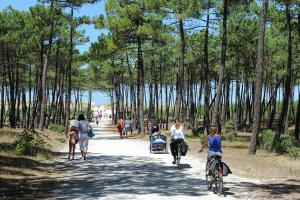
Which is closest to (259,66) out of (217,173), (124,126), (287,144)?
(287,144)

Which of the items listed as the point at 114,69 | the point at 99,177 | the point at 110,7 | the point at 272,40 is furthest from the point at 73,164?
the point at 114,69

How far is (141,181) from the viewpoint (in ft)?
45.3

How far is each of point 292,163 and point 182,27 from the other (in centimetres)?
1589

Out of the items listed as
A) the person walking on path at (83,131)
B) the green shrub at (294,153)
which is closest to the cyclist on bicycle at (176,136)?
the person walking on path at (83,131)

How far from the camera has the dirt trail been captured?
38.2 feet

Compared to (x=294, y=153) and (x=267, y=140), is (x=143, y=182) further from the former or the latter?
(x=267, y=140)

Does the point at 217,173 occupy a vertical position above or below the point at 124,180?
above

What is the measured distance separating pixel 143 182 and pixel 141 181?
181 mm

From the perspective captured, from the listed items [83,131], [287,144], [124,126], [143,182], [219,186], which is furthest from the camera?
[124,126]

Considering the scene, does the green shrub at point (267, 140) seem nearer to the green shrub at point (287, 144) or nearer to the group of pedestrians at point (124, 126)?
the green shrub at point (287, 144)

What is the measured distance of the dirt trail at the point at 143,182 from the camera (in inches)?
458

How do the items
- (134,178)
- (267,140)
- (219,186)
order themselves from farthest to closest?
(267,140), (134,178), (219,186)

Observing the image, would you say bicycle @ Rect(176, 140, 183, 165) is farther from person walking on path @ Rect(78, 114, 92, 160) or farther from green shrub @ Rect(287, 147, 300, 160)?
green shrub @ Rect(287, 147, 300, 160)

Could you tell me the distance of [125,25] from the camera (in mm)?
35781
